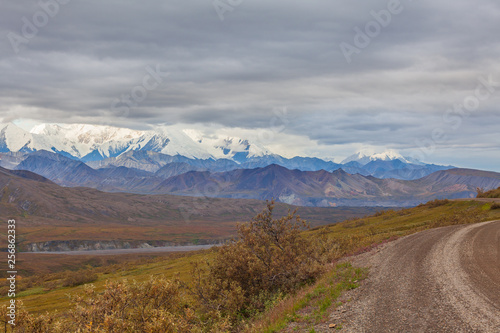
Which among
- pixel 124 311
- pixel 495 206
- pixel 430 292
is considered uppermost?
pixel 124 311

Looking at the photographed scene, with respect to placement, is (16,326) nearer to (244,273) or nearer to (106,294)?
(106,294)

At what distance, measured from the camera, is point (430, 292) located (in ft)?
57.9

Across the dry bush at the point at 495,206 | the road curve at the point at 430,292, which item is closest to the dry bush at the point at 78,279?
the road curve at the point at 430,292

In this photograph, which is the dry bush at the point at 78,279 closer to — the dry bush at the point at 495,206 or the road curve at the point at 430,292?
the road curve at the point at 430,292

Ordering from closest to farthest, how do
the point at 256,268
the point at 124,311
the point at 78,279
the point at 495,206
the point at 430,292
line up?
1. the point at 124,311
2. the point at 430,292
3. the point at 256,268
4. the point at 495,206
5. the point at 78,279

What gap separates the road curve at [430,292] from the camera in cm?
1436

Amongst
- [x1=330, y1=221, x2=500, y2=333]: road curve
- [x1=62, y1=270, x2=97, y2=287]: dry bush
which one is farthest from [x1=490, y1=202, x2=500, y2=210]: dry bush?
[x1=62, y1=270, x2=97, y2=287]: dry bush

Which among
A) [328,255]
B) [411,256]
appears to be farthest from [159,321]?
[328,255]

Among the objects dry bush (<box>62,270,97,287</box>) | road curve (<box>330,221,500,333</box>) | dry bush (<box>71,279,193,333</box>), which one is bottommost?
dry bush (<box>62,270,97,287</box>)

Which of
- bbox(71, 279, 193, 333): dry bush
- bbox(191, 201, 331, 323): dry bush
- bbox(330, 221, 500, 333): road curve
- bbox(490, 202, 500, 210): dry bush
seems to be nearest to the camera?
bbox(71, 279, 193, 333): dry bush

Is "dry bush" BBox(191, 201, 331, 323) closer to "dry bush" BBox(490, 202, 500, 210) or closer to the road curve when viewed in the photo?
the road curve

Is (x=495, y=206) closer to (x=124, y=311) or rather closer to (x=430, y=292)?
(x=430, y=292)

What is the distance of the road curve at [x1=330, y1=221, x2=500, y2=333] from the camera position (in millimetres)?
14359

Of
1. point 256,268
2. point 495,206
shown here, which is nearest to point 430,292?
point 256,268
